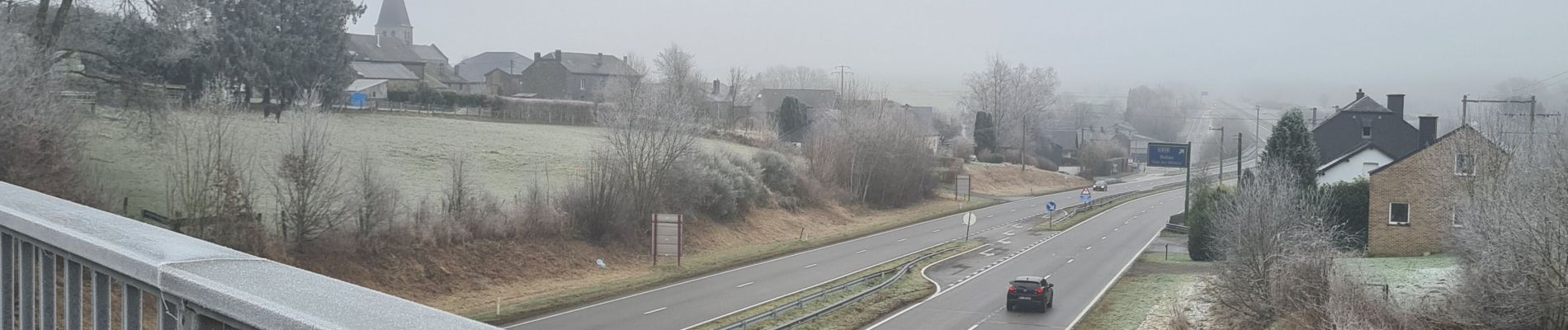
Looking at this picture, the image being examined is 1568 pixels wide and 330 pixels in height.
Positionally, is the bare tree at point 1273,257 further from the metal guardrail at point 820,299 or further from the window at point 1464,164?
the metal guardrail at point 820,299

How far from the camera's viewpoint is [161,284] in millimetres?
2734

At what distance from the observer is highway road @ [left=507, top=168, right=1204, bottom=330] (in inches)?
997

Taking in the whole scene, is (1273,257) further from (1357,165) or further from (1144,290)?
(1357,165)

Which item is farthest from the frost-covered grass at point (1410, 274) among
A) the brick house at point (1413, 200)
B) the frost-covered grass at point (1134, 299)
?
the frost-covered grass at point (1134, 299)

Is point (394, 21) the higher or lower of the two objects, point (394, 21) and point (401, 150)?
the higher

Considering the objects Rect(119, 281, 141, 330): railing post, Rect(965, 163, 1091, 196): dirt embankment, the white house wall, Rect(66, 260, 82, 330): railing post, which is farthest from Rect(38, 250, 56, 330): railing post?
Rect(965, 163, 1091, 196): dirt embankment

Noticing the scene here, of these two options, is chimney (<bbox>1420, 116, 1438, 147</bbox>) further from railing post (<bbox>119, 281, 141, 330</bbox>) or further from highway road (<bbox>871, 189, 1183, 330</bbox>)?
railing post (<bbox>119, 281, 141, 330</bbox>)

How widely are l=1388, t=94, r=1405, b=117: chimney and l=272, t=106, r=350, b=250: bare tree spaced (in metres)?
41.1

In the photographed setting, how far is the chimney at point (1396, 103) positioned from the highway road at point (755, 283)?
12638mm

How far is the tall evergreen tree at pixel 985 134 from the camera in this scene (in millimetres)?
97250

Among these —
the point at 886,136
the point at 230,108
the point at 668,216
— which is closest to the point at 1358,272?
the point at 668,216

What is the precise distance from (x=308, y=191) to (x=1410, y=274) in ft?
94.2

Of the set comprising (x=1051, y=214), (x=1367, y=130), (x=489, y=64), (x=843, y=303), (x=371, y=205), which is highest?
(x=489, y=64)

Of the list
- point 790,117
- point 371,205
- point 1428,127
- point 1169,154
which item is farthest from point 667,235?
point 790,117
